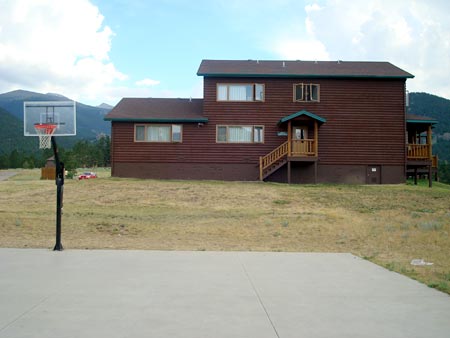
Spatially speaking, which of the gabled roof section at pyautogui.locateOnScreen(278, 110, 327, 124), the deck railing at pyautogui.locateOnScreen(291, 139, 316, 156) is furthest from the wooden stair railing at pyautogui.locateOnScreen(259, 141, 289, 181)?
the gabled roof section at pyautogui.locateOnScreen(278, 110, 327, 124)

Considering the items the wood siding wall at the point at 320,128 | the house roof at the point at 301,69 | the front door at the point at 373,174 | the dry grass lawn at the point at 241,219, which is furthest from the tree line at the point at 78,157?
the dry grass lawn at the point at 241,219

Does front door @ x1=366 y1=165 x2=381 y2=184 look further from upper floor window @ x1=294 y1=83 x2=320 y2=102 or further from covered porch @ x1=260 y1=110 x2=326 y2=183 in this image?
upper floor window @ x1=294 y1=83 x2=320 y2=102

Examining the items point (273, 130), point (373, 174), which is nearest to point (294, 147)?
point (273, 130)

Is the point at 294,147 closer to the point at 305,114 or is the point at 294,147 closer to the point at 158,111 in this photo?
the point at 305,114

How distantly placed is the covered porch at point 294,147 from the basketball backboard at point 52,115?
17.0m

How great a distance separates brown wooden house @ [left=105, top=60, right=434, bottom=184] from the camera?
29.0 meters

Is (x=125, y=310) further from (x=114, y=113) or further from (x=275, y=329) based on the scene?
(x=114, y=113)

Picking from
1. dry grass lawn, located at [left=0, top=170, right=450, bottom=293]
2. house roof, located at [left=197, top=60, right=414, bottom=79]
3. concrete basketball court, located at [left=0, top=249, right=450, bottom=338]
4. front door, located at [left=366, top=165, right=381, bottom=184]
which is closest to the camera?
concrete basketball court, located at [left=0, top=249, right=450, bottom=338]

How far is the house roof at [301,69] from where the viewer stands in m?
28.8

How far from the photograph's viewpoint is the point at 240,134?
95.6 feet

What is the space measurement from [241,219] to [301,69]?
1616 cm

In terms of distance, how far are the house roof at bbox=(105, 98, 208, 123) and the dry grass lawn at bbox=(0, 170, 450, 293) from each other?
4126mm

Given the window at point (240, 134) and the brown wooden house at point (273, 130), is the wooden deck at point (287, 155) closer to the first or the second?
the brown wooden house at point (273, 130)

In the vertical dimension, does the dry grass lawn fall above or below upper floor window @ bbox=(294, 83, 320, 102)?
below
